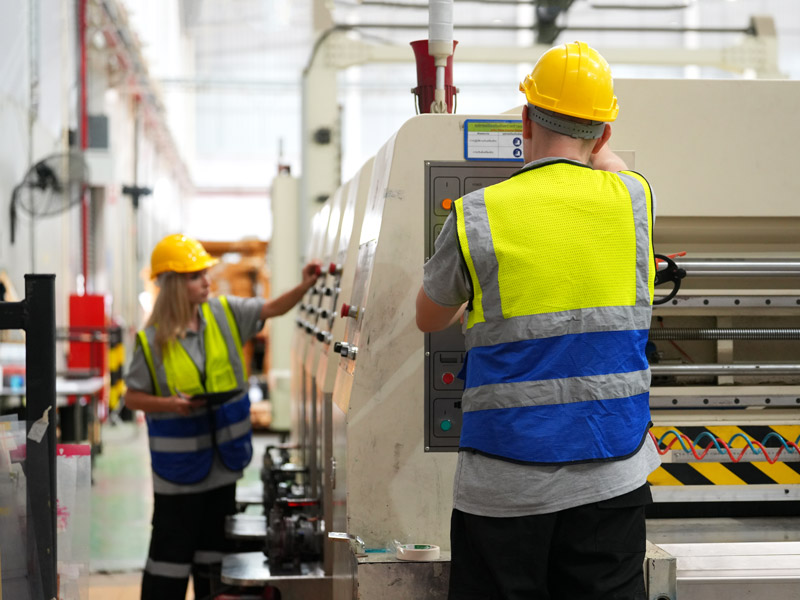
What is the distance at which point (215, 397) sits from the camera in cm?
334

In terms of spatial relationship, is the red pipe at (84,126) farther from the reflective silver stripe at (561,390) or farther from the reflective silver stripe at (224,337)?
the reflective silver stripe at (561,390)

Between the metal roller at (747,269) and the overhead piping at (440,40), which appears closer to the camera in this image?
the metal roller at (747,269)

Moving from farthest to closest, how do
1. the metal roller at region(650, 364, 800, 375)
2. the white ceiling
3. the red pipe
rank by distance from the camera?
the white ceiling, the red pipe, the metal roller at region(650, 364, 800, 375)

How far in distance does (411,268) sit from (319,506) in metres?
1.21

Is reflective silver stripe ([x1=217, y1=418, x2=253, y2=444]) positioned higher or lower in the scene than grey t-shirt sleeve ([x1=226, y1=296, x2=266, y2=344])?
lower

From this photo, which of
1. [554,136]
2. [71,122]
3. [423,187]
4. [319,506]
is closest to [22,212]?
[71,122]

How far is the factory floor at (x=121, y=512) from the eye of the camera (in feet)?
14.7

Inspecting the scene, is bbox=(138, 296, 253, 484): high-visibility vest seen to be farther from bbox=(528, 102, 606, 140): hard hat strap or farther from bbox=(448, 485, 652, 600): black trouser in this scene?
bbox=(528, 102, 606, 140): hard hat strap

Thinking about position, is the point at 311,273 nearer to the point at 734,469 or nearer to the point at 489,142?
the point at 489,142

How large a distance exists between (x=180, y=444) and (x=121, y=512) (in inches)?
115

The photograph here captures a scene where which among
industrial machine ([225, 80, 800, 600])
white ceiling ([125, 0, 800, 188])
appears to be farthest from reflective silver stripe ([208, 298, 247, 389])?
white ceiling ([125, 0, 800, 188])

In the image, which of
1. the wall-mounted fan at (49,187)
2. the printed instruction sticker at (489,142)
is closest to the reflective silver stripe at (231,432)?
the printed instruction sticker at (489,142)

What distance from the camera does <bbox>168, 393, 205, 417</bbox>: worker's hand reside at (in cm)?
323

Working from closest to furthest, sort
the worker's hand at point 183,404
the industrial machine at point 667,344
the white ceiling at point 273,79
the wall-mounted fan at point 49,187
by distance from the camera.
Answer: the industrial machine at point 667,344 → the worker's hand at point 183,404 → the wall-mounted fan at point 49,187 → the white ceiling at point 273,79
